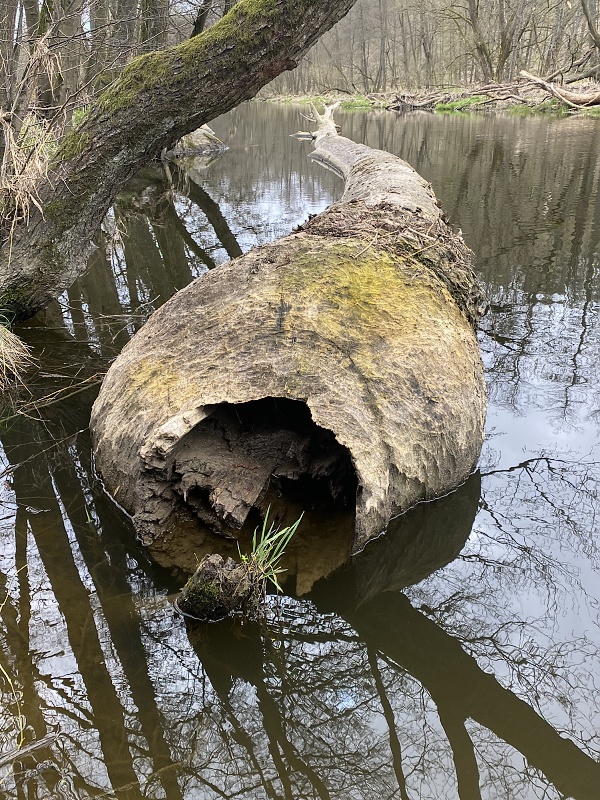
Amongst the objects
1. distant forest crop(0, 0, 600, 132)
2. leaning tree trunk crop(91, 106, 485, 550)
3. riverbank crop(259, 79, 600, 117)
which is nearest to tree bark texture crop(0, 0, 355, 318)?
leaning tree trunk crop(91, 106, 485, 550)

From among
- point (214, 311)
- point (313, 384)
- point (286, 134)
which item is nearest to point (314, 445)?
point (313, 384)

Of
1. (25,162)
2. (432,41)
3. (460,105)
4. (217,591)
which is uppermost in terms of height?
(432,41)

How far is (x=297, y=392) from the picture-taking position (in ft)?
9.52

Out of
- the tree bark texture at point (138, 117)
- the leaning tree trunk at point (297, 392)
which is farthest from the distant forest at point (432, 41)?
the leaning tree trunk at point (297, 392)

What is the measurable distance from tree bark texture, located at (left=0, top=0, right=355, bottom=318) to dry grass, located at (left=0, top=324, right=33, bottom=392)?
1.50 ft

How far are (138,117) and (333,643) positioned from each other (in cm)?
379

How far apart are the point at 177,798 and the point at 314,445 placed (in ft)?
5.64

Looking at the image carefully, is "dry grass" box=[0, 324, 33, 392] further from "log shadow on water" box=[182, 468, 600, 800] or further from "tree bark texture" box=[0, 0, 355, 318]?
"log shadow on water" box=[182, 468, 600, 800]

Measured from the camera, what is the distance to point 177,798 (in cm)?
189

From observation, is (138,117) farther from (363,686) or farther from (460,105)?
(460,105)

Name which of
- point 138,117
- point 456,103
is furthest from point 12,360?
point 456,103

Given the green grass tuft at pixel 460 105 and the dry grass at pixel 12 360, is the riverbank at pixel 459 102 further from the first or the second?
the dry grass at pixel 12 360

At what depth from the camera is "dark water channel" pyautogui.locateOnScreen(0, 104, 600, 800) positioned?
6.56 feet

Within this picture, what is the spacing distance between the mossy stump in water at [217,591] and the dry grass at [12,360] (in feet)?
8.82
